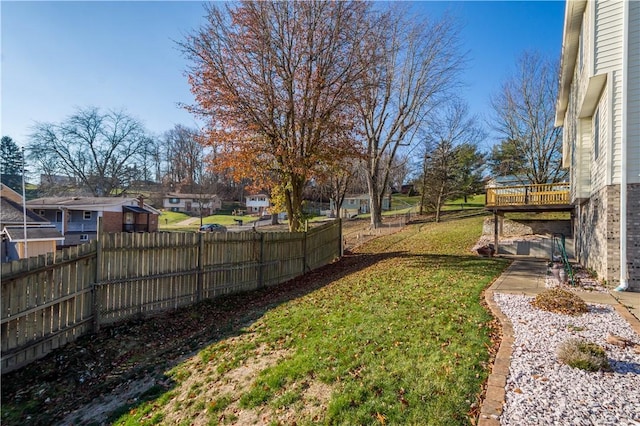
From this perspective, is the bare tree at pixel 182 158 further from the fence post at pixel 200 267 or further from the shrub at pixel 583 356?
the shrub at pixel 583 356

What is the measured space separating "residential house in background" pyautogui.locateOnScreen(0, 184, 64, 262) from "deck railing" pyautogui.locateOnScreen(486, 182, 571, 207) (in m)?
24.3

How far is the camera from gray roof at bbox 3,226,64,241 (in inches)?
774

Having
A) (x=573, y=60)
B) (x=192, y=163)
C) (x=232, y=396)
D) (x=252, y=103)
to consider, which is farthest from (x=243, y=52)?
(x=192, y=163)

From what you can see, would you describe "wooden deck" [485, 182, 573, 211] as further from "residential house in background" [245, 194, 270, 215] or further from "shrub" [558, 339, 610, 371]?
"residential house in background" [245, 194, 270, 215]

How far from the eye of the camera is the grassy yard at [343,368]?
3.20m

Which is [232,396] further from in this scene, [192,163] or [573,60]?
[192,163]

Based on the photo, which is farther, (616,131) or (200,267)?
(616,131)

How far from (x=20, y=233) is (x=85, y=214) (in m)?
13.7

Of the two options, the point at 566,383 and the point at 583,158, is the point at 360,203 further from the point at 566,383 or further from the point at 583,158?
the point at 566,383

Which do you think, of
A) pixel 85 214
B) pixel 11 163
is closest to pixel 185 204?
pixel 11 163

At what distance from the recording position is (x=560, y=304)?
5.82 meters

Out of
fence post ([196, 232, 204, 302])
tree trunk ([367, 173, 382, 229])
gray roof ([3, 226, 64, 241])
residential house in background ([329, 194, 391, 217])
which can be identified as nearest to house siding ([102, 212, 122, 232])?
gray roof ([3, 226, 64, 241])

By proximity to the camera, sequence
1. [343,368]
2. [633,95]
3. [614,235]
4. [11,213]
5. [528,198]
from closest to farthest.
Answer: [343,368], [633,95], [614,235], [528,198], [11,213]

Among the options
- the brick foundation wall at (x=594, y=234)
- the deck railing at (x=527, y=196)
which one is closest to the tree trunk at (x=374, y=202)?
the deck railing at (x=527, y=196)
